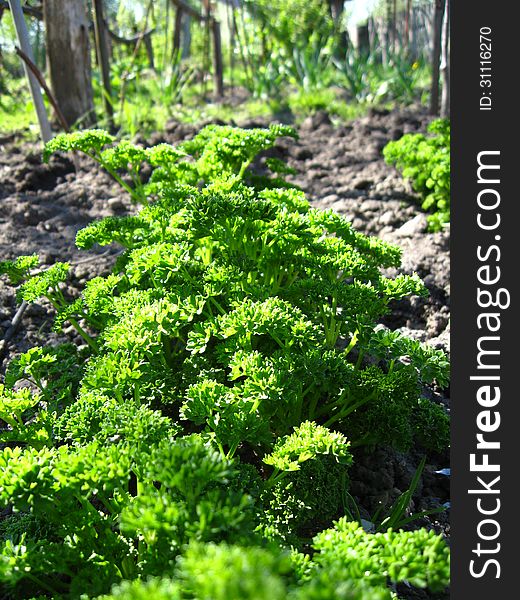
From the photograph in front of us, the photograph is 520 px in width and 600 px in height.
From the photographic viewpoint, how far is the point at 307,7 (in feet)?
32.6

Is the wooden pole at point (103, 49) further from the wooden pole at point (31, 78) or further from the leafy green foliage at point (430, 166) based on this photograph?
the leafy green foliage at point (430, 166)

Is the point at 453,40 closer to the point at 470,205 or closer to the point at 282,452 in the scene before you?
the point at 470,205

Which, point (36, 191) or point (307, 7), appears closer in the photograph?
point (36, 191)

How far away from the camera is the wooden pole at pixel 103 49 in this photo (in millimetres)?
5566

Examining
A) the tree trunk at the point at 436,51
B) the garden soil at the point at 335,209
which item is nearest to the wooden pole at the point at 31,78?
the garden soil at the point at 335,209

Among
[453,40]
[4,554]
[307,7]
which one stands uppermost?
[307,7]

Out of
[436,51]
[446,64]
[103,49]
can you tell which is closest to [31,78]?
[103,49]

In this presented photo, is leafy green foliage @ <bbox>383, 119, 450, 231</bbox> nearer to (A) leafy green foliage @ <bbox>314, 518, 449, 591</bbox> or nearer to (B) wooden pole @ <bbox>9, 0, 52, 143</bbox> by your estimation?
(B) wooden pole @ <bbox>9, 0, 52, 143</bbox>

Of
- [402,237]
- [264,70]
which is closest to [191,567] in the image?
[402,237]

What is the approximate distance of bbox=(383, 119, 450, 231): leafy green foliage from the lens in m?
4.00

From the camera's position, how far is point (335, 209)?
434 centimetres

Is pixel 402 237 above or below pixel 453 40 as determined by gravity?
below

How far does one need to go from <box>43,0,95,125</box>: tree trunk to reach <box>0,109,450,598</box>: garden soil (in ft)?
2.03

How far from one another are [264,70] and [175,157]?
5243 millimetres
